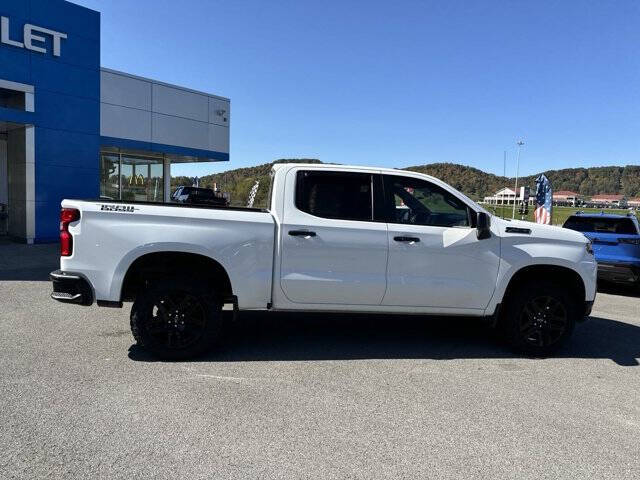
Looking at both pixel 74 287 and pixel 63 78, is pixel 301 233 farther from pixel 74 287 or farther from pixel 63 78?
pixel 63 78

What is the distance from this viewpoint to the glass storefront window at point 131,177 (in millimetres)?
18938

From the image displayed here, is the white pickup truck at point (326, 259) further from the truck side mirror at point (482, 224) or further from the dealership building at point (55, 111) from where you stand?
the dealership building at point (55, 111)

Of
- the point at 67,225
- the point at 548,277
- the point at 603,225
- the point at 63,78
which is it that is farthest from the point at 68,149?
the point at 603,225

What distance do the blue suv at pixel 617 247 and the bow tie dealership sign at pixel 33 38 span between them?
47.9 feet

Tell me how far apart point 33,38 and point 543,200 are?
56.7 ft

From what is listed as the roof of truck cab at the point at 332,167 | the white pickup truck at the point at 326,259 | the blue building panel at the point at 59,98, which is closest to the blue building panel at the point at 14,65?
the blue building panel at the point at 59,98

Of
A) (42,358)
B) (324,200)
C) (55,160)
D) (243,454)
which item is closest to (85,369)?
(42,358)

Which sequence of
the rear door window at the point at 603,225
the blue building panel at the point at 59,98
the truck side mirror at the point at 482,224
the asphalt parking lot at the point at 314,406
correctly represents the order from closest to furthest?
the asphalt parking lot at the point at 314,406 → the truck side mirror at the point at 482,224 → the rear door window at the point at 603,225 → the blue building panel at the point at 59,98

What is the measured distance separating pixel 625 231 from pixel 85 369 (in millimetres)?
10040

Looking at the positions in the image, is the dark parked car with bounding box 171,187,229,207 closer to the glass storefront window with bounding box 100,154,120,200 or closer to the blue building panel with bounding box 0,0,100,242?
the glass storefront window with bounding box 100,154,120,200

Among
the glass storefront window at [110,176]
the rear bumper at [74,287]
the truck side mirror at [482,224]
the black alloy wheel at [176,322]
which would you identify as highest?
the glass storefront window at [110,176]

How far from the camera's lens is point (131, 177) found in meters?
20.0

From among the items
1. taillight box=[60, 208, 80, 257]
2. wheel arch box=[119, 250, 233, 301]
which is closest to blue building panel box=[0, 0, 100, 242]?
taillight box=[60, 208, 80, 257]

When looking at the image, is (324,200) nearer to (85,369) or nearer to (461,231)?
(461,231)
